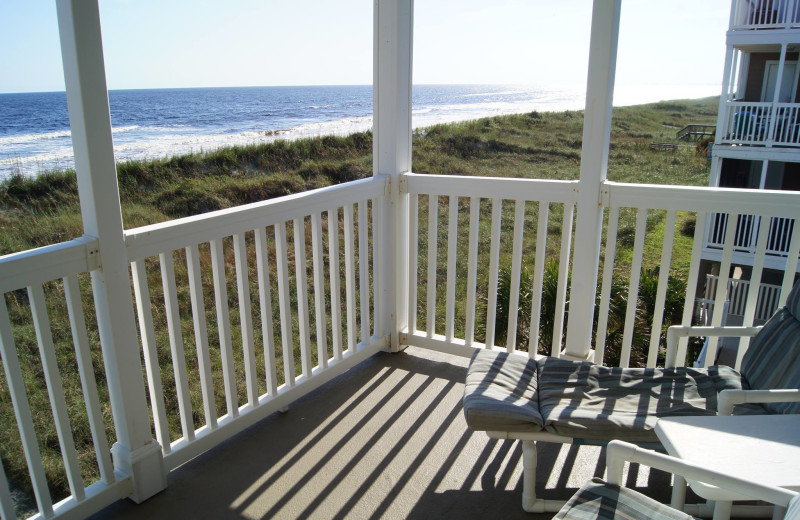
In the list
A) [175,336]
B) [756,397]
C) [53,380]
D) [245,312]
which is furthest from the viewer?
[245,312]

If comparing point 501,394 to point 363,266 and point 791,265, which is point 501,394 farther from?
point 791,265

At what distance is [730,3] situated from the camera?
107 inches

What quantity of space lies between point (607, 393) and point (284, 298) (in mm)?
1498

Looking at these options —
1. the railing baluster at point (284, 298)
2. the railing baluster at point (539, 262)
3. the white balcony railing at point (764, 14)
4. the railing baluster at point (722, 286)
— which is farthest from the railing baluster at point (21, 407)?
the white balcony railing at point (764, 14)

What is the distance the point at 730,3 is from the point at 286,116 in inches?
79.9

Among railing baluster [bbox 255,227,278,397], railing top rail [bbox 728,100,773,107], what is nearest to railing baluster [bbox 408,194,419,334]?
railing baluster [bbox 255,227,278,397]

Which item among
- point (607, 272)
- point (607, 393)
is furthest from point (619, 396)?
point (607, 272)

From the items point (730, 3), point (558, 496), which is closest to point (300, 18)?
point (730, 3)

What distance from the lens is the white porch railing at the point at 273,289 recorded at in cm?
213

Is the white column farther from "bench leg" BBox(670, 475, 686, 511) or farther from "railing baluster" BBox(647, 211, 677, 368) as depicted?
"bench leg" BBox(670, 475, 686, 511)

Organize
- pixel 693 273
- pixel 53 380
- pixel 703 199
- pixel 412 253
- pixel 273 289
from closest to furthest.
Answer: pixel 53 380, pixel 703 199, pixel 693 273, pixel 273 289, pixel 412 253

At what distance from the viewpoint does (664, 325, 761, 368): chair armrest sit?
2436 millimetres

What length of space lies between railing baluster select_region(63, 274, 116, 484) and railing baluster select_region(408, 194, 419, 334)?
1.90 m

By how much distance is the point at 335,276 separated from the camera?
10.6 ft
